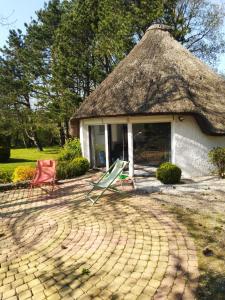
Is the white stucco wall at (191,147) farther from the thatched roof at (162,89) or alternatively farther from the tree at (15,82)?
the tree at (15,82)

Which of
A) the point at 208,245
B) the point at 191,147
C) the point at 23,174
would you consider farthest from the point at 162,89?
the point at 208,245

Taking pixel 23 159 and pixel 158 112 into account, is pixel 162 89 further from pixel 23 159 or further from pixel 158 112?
pixel 23 159

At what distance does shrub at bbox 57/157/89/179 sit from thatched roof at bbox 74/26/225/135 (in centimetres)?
224

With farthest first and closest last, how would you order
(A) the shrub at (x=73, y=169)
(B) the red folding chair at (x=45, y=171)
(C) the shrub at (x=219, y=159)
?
(A) the shrub at (x=73, y=169)
(C) the shrub at (x=219, y=159)
(B) the red folding chair at (x=45, y=171)

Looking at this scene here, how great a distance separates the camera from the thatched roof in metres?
11.8

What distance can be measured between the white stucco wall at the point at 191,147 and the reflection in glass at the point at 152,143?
0.59 meters

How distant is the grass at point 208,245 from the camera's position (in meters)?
4.28

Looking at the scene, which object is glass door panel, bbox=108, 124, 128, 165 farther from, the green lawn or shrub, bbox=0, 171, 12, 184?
the green lawn

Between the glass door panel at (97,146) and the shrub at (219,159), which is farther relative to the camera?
the glass door panel at (97,146)

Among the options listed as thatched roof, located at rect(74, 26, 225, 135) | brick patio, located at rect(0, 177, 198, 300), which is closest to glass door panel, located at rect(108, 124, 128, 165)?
thatched roof, located at rect(74, 26, 225, 135)

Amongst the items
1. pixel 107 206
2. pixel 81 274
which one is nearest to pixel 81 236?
pixel 81 274

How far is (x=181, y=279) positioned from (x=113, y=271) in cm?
111

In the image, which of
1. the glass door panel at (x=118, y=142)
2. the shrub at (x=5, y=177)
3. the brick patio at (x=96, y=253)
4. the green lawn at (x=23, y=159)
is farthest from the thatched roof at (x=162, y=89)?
the green lawn at (x=23, y=159)

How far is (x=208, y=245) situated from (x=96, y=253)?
7.16 ft
